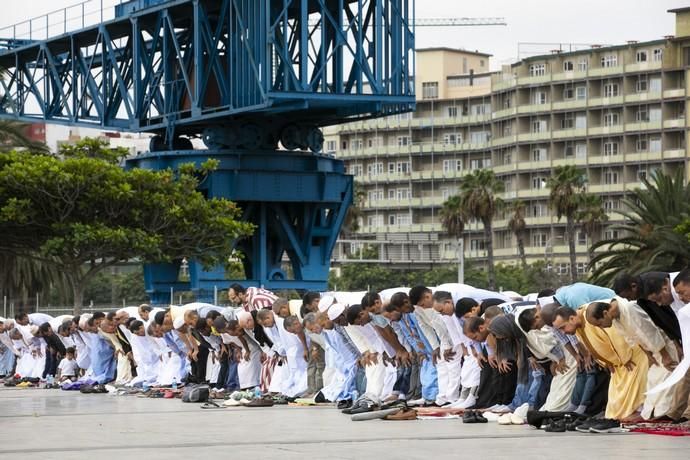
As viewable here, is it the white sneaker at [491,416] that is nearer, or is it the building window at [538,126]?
the white sneaker at [491,416]

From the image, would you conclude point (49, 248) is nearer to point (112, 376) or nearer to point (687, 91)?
point (112, 376)

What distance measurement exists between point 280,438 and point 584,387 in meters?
3.51

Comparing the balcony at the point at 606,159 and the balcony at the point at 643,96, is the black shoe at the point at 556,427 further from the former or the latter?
the balcony at the point at 606,159

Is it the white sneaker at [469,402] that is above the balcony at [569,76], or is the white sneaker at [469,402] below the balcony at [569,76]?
below

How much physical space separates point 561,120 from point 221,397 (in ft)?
337

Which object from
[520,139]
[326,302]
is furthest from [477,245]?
[326,302]

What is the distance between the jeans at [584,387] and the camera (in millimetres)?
17875

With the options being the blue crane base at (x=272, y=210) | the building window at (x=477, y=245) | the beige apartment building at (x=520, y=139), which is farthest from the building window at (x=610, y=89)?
the blue crane base at (x=272, y=210)

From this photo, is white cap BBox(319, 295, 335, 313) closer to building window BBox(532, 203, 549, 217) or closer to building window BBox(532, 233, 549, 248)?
building window BBox(532, 233, 549, 248)

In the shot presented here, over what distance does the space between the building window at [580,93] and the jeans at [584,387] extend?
352ft

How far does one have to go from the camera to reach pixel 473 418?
18.4m

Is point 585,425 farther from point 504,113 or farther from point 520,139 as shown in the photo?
point 504,113

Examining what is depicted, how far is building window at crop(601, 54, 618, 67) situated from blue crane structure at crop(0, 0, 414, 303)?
65272mm

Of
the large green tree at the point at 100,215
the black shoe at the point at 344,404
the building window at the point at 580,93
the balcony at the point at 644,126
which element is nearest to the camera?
the black shoe at the point at 344,404
